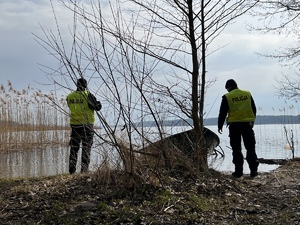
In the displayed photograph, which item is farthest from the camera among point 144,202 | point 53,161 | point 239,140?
point 53,161

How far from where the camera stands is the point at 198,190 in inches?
182

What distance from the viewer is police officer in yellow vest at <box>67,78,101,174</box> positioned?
4.88 metres

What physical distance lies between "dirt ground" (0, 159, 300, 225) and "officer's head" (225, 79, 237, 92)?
2.01 metres

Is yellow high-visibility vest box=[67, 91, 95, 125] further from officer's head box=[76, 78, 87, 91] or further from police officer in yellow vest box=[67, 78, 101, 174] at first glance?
officer's head box=[76, 78, 87, 91]

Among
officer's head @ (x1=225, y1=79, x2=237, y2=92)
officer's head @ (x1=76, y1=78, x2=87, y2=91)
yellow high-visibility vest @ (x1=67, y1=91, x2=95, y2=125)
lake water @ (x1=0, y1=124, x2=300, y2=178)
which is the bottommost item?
lake water @ (x1=0, y1=124, x2=300, y2=178)

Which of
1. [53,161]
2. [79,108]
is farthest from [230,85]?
[53,161]

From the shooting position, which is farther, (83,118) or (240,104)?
(240,104)

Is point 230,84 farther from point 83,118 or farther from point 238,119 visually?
point 83,118

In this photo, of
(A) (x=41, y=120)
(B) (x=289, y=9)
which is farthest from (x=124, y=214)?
(A) (x=41, y=120)

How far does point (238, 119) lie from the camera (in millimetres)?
6582

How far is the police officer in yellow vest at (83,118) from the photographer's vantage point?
4875 mm

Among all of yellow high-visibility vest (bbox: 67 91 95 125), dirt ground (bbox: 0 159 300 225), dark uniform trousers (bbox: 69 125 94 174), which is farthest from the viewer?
yellow high-visibility vest (bbox: 67 91 95 125)

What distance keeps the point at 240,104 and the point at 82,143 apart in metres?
2.74

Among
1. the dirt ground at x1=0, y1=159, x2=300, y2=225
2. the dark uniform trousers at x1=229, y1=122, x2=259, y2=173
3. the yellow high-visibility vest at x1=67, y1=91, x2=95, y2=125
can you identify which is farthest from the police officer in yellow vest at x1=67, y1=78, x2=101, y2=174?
the dark uniform trousers at x1=229, y1=122, x2=259, y2=173
